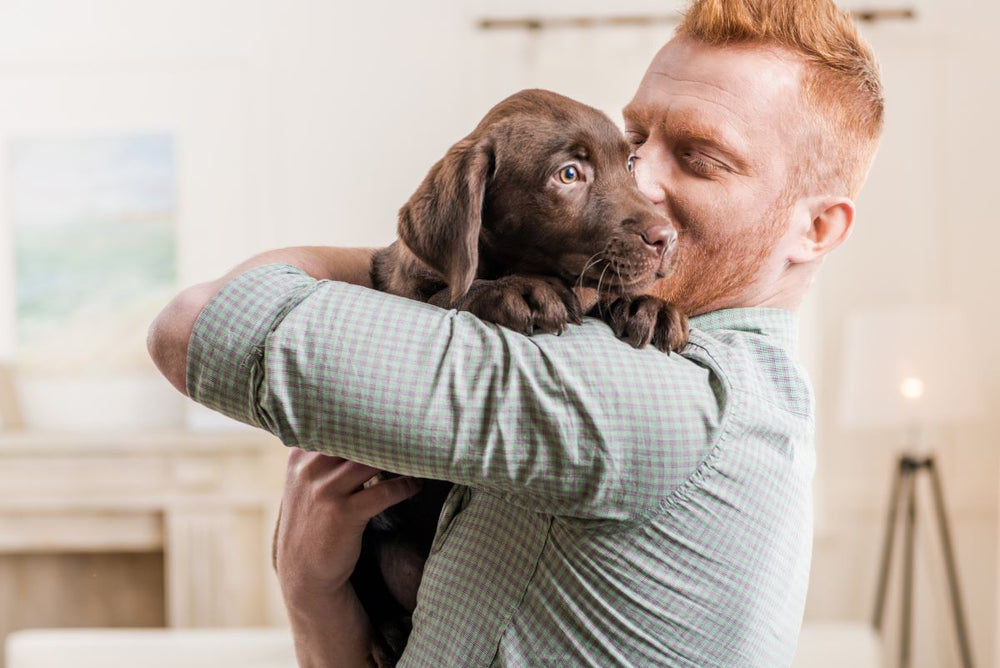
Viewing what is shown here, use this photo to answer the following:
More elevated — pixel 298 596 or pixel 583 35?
pixel 583 35

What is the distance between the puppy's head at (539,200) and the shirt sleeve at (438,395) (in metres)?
0.25

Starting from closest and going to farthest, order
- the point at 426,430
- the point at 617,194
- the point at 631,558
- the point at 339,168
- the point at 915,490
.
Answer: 1. the point at 426,430
2. the point at 631,558
3. the point at 617,194
4. the point at 915,490
5. the point at 339,168

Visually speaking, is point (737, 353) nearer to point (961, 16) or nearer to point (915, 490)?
point (915, 490)

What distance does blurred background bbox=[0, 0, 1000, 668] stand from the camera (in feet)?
15.3

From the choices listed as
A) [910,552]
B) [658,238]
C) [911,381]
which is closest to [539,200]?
[658,238]

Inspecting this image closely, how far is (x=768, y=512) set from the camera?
107 cm

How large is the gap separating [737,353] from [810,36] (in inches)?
17.6

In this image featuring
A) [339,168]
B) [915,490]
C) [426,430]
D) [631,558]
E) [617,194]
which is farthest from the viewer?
[339,168]

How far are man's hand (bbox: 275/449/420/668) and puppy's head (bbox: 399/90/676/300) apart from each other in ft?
0.84

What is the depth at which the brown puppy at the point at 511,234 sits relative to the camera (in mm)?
1190

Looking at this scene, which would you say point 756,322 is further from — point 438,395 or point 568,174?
point 438,395

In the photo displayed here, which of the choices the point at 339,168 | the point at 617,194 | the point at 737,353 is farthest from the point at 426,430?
the point at 339,168

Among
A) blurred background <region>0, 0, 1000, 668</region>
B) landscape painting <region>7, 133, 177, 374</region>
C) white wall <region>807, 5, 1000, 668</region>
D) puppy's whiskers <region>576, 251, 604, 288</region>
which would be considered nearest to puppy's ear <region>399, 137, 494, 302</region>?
puppy's whiskers <region>576, 251, 604, 288</region>

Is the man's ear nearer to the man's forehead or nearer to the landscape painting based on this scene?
the man's forehead
